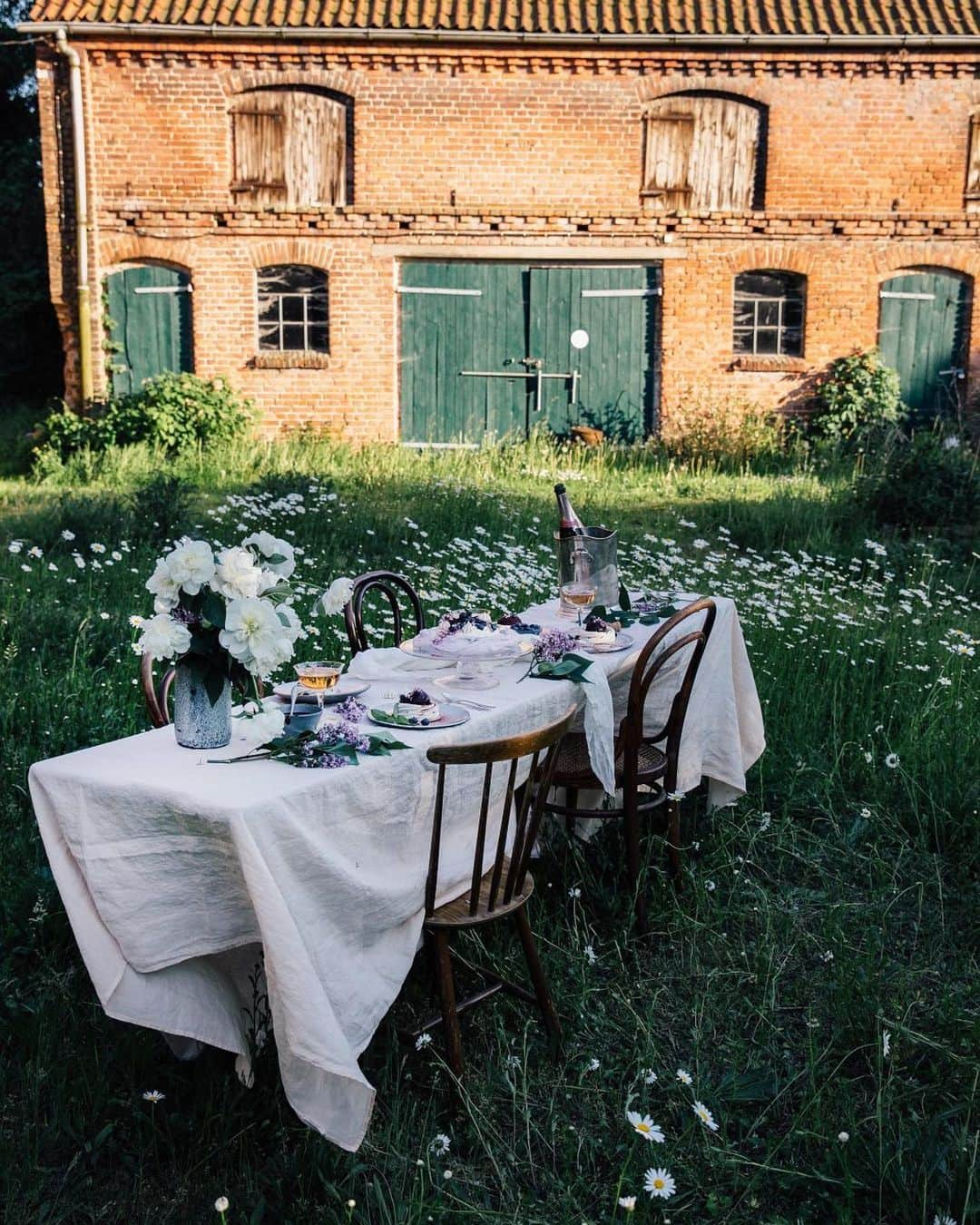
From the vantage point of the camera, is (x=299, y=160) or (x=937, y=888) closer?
(x=937, y=888)

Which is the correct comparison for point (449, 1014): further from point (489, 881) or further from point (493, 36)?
point (493, 36)

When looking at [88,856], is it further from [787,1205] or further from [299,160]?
[299,160]

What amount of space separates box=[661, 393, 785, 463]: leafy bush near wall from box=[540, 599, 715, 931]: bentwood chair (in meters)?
9.96

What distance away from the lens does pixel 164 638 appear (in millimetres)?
2973

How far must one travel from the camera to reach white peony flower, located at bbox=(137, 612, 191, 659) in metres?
2.96

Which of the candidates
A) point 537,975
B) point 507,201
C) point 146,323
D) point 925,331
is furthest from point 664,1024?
point 925,331

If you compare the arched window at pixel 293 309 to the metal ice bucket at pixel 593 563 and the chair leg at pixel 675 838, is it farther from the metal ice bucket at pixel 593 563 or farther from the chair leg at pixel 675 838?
the chair leg at pixel 675 838

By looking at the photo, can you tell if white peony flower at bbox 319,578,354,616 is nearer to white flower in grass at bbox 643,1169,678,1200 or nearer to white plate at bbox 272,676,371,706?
white plate at bbox 272,676,371,706

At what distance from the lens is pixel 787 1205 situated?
117 inches

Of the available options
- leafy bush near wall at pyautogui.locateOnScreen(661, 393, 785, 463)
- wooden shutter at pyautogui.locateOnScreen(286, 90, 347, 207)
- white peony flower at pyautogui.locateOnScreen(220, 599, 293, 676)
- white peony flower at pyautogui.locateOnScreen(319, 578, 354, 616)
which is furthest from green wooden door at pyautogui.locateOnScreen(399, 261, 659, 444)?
white peony flower at pyautogui.locateOnScreen(220, 599, 293, 676)

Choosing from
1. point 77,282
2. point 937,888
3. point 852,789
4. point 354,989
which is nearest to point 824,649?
point 852,789

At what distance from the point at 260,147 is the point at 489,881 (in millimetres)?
12875

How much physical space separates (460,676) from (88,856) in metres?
1.41

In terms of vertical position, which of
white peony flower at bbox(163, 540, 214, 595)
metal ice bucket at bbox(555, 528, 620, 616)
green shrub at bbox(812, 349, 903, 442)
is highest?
green shrub at bbox(812, 349, 903, 442)
